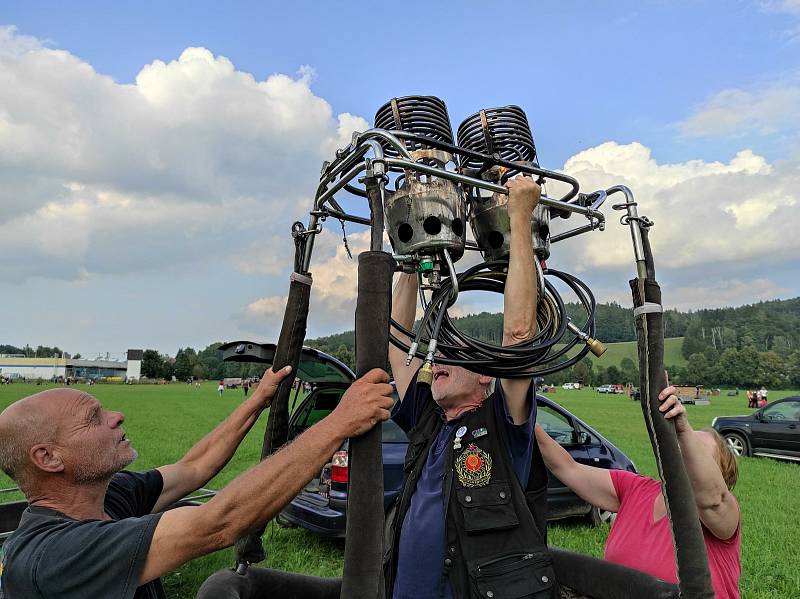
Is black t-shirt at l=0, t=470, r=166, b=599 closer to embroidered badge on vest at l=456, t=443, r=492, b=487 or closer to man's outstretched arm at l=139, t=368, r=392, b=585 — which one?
man's outstretched arm at l=139, t=368, r=392, b=585

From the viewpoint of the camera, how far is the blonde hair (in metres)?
2.56

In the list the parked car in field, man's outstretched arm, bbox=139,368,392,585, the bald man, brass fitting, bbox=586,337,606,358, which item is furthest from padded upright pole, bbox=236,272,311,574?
the parked car in field

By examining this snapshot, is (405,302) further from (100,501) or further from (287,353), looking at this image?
(100,501)

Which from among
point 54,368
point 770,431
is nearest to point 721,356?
point 770,431

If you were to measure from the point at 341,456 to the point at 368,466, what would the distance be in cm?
431

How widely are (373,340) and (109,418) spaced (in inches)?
46.9

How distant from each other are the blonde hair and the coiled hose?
1.04 m

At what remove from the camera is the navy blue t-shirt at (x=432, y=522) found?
2.36 m

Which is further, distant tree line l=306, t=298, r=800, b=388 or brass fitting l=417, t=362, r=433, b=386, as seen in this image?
distant tree line l=306, t=298, r=800, b=388

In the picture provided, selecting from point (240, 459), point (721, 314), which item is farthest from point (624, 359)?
point (240, 459)

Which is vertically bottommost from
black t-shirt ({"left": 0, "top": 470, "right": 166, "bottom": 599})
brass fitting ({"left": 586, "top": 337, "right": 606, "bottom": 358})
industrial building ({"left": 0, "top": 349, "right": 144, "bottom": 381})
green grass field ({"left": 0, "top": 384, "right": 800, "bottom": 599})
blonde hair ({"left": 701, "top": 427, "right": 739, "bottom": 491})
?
green grass field ({"left": 0, "top": 384, "right": 800, "bottom": 599})

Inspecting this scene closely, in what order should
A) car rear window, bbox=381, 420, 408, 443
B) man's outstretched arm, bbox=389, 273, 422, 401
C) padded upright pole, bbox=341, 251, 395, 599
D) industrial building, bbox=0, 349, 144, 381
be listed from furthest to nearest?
industrial building, bbox=0, 349, 144, 381 < car rear window, bbox=381, 420, 408, 443 < man's outstretched arm, bbox=389, 273, 422, 401 < padded upright pole, bbox=341, 251, 395, 599

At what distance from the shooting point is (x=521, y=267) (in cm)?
185

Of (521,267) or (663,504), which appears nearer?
(521,267)
